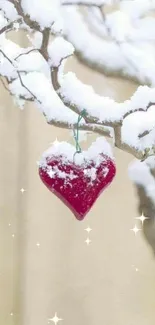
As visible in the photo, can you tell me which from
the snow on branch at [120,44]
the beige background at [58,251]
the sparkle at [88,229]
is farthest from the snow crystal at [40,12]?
the sparkle at [88,229]

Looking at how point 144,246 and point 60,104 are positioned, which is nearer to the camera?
point 60,104

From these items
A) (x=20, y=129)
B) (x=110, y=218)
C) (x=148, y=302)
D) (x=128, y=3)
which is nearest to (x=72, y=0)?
(x=128, y=3)

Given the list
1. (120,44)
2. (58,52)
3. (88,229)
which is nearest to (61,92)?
(58,52)

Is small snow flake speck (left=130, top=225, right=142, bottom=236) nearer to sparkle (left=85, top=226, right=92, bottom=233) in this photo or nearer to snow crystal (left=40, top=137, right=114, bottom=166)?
sparkle (left=85, top=226, right=92, bottom=233)

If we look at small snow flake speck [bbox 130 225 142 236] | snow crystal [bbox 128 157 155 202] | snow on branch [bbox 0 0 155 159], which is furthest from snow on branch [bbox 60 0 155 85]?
small snow flake speck [bbox 130 225 142 236]

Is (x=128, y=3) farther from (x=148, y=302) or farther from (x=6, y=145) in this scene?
(x=148, y=302)

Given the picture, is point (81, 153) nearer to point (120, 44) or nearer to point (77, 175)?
point (77, 175)
